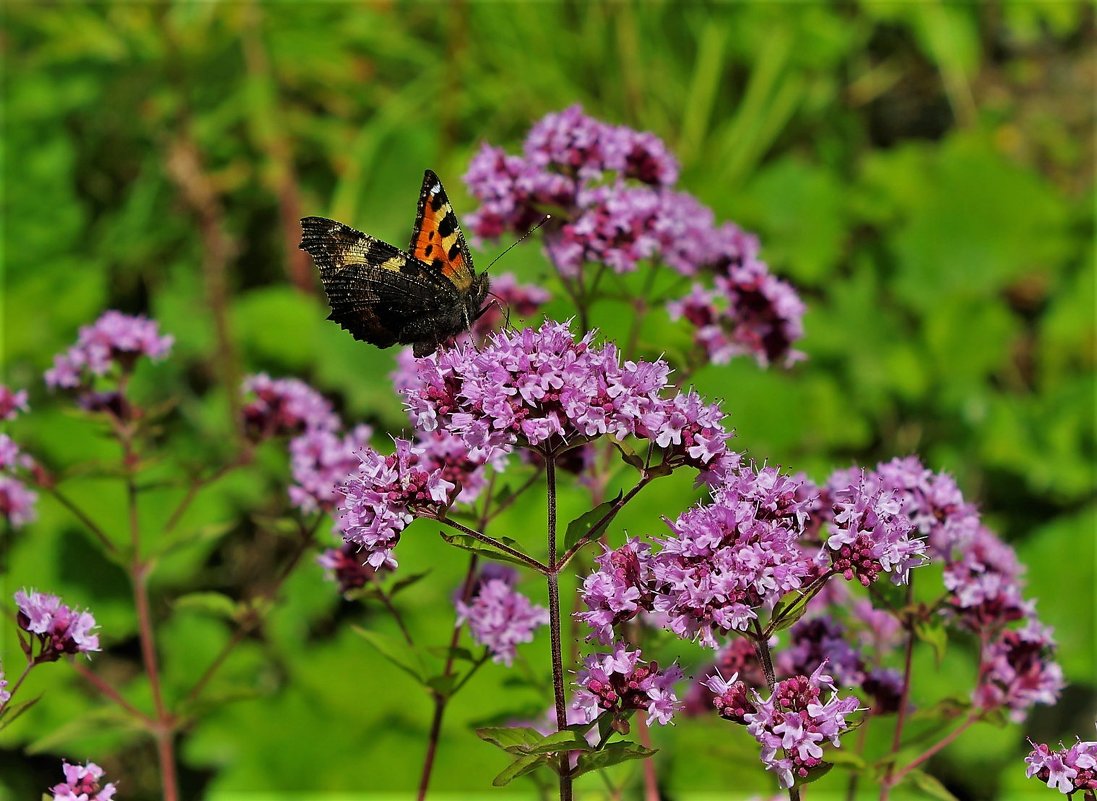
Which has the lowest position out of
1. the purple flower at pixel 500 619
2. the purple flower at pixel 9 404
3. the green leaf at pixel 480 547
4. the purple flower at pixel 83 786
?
the purple flower at pixel 83 786

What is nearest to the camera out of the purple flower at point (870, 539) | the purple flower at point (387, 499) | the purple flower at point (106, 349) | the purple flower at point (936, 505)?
the purple flower at point (870, 539)

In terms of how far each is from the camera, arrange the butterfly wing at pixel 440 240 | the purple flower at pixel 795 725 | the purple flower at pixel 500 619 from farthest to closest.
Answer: the butterfly wing at pixel 440 240
the purple flower at pixel 500 619
the purple flower at pixel 795 725

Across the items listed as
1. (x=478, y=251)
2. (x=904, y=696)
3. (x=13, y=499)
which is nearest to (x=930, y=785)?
(x=904, y=696)

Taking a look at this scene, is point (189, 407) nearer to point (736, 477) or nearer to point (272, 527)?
point (272, 527)

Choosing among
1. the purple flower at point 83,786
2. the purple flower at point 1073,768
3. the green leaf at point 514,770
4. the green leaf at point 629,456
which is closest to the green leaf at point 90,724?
the purple flower at point 83,786

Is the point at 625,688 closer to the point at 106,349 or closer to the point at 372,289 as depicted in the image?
the point at 372,289

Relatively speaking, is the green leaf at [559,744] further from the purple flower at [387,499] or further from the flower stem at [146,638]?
the flower stem at [146,638]
